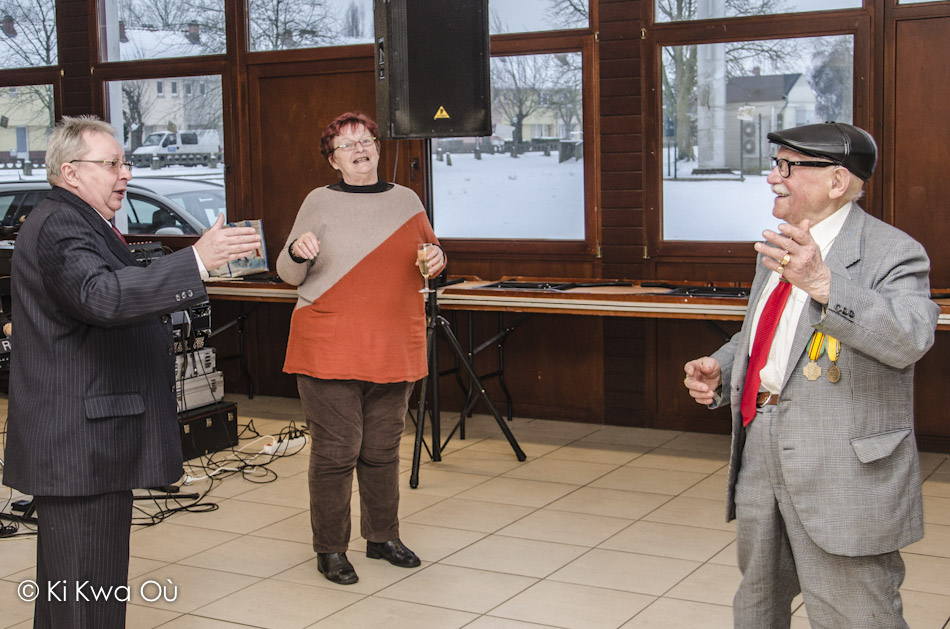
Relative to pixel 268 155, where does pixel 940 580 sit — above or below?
below

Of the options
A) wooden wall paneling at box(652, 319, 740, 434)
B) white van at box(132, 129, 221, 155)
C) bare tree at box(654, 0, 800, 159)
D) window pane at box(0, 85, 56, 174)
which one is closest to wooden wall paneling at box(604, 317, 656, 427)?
wooden wall paneling at box(652, 319, 740, 434)

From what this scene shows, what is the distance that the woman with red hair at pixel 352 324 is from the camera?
3799mm

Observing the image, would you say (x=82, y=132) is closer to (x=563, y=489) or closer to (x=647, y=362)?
(x=563, y=489)

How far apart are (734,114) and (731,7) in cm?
58

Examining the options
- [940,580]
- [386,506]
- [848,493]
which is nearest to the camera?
[848,493]

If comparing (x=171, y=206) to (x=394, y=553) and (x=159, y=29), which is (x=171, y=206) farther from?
(x=394, y=553)

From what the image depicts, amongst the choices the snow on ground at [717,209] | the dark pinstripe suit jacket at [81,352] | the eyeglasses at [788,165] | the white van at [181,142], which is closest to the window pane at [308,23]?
the white van at [181,142]

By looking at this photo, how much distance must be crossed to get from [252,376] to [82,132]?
4980 mm

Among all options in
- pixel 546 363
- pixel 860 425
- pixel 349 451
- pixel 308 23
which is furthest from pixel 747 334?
pixel 308 23

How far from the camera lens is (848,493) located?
2246 mm

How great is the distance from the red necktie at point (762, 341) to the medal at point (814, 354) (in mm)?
112

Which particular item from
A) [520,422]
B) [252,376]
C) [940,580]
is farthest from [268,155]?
[940,580]

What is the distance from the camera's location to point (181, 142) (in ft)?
25.2

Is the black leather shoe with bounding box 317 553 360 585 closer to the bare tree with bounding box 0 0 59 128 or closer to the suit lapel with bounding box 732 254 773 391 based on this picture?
the suit lapel with bounding box 732 254 773 391
